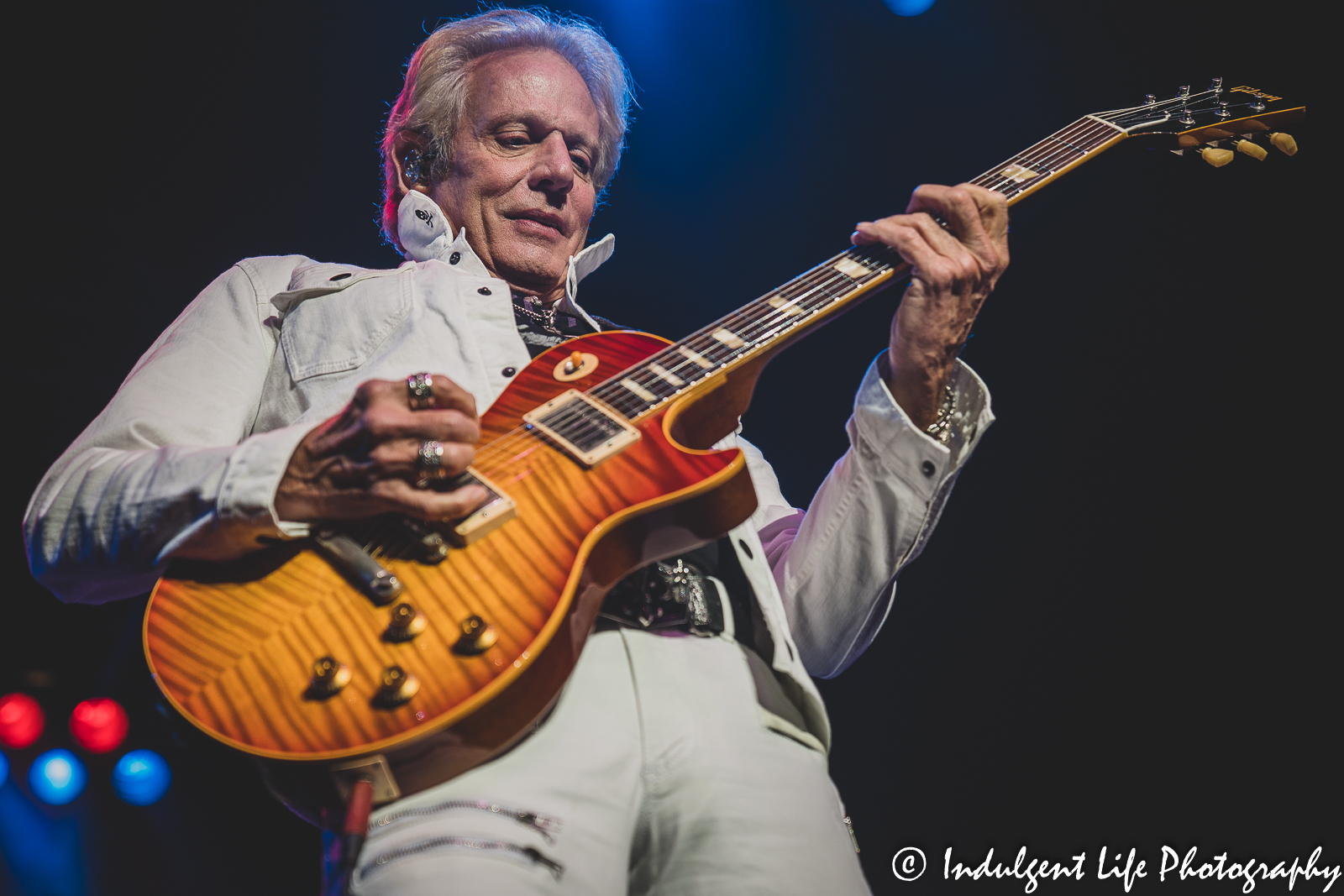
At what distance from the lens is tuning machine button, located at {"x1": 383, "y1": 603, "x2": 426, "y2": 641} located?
1108mm

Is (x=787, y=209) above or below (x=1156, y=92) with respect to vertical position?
below

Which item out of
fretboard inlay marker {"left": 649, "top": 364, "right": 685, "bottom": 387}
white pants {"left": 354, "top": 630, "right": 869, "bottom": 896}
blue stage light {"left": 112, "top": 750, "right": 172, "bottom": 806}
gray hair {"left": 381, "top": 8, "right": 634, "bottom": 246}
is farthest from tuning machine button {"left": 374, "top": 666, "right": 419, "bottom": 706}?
blue stage light {"left": 112, "top": 750, "right": 172, "bottom": 806}

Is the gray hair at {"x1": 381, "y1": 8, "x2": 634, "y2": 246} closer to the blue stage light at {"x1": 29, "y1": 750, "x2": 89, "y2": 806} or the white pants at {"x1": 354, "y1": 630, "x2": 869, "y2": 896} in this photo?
the white pants at {"x1": 354, "y1": 630, "x2": 869, "y2": 896}

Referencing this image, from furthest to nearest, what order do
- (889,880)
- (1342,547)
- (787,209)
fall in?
(787,209)
(889,880)
(1342,547)

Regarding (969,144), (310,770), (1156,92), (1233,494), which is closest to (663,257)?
(969,144)

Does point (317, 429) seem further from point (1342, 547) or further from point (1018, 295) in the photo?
point (1342, 547)

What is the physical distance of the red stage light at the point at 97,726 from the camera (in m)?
3.96

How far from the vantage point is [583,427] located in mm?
1526

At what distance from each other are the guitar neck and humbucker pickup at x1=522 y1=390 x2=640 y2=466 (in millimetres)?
45

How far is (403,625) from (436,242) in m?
1.64

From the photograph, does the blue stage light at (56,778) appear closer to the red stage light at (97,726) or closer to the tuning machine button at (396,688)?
the red stage light at (97,726)

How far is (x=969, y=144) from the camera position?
394 cm

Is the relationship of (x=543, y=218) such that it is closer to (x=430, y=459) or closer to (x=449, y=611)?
(x=430, y=459)

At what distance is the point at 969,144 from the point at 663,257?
71.4 inches
